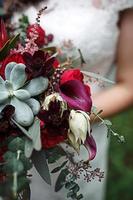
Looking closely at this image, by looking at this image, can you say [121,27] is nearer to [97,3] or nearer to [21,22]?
[97,3]

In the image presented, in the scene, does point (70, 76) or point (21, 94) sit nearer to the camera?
point (21, 94)

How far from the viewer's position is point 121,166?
3.83 m

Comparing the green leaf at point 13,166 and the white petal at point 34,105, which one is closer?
the green leaf at point 13,166

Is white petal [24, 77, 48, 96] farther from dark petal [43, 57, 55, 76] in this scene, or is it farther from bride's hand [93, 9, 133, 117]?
bride's hand [93, 9, 133, 117]

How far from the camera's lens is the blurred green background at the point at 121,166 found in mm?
3586

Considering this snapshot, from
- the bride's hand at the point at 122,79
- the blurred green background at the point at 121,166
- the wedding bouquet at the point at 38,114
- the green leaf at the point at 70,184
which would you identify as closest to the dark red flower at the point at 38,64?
the wedding bouquet at the point at 38,114

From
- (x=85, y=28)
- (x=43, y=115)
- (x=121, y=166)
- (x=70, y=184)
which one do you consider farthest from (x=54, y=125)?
(x=121, y=166)

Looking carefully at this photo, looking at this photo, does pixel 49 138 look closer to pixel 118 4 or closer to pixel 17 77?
pixel 17 77

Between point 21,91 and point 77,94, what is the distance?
5.6 inches

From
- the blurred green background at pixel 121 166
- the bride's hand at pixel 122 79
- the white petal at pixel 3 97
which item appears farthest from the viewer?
the blurred green background at pixel 121 166

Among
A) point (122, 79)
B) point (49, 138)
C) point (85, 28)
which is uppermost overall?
point (49, 138)

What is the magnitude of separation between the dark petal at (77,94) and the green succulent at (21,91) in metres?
0.06

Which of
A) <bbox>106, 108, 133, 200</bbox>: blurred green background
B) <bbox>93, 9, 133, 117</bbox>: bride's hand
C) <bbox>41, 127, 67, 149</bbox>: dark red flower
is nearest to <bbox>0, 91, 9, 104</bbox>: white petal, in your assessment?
<bbox>41, 127, 67, 149</bbox>: dark red flower

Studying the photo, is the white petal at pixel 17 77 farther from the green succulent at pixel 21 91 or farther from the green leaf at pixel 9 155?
the green leaf at pixel 9 155
